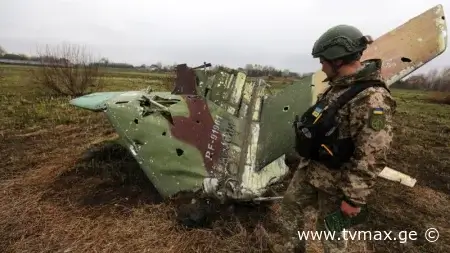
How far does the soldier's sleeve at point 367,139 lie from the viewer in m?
2.47

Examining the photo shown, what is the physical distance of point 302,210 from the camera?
334 centimetres

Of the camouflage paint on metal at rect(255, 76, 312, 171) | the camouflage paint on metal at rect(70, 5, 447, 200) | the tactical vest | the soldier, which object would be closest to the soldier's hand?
the soldier

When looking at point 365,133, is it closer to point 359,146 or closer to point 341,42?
point 359,146

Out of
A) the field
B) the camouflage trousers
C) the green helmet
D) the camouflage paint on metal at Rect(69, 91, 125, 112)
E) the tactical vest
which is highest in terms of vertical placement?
the green helmet

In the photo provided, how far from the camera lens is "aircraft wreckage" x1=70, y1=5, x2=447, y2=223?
4324mm

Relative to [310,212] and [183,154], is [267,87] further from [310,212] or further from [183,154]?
[310,212]

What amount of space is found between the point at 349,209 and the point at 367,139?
0.51 meters

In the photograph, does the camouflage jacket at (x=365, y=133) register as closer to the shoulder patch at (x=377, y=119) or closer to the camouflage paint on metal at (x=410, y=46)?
the shoulder patch at (x=377, y=119)

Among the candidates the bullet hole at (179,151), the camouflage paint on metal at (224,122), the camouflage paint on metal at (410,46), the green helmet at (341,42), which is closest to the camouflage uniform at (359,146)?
the green helmet at (341,42)

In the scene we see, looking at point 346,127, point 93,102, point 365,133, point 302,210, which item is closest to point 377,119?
point 365,133

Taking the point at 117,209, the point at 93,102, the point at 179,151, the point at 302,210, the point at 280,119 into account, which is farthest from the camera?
the point at 93,102

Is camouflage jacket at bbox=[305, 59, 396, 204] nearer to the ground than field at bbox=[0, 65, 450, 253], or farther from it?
farther from it

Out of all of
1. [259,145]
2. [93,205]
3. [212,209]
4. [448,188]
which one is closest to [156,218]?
[212,209]

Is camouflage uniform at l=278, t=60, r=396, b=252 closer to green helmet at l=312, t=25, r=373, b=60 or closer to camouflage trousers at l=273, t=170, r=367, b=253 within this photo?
camouflage trousers at l=273, t=170, r=367, b=253
